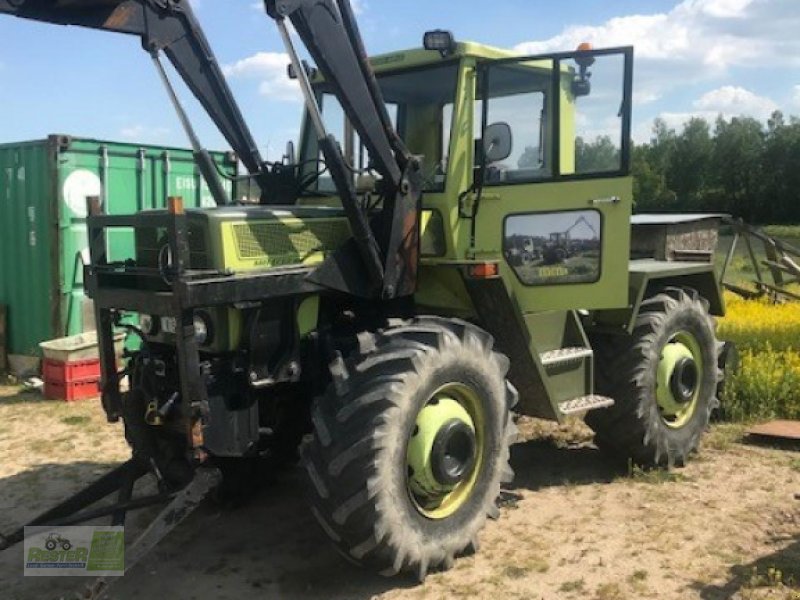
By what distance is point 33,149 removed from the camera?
995 centimetres

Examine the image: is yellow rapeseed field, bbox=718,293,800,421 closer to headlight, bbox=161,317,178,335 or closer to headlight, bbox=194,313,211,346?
headlight, bbox=194,313,211,346

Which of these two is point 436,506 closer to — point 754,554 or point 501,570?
point 501,570

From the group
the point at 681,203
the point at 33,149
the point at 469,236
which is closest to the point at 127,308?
the point at 469,236

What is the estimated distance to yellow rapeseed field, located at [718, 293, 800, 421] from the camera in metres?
7.58

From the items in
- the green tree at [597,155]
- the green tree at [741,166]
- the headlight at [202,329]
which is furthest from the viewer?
the green tree at [741,166]

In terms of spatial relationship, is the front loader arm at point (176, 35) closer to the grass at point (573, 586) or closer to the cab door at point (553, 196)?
the cab door at point (553, 196)

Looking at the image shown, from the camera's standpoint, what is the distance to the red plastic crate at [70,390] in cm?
906

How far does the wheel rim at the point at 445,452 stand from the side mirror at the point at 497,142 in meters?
1.46

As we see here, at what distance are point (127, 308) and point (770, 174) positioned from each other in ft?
201

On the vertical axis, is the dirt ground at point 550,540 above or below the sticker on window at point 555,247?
below

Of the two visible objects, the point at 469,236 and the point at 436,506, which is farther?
the point at 469,236

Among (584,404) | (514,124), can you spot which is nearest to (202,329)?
(514,124)

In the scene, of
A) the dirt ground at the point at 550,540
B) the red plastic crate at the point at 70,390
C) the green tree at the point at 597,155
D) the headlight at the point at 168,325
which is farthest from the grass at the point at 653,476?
the red plastic crate at the point at 70,390

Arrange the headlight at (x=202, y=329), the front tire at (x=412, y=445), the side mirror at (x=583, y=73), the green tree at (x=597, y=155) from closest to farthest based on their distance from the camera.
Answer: the front tire at (x=412, y=445), the headlight at (x=202, y=329), the side mirror at (x=583, y=73), the green tree at (x=597, y=155)
